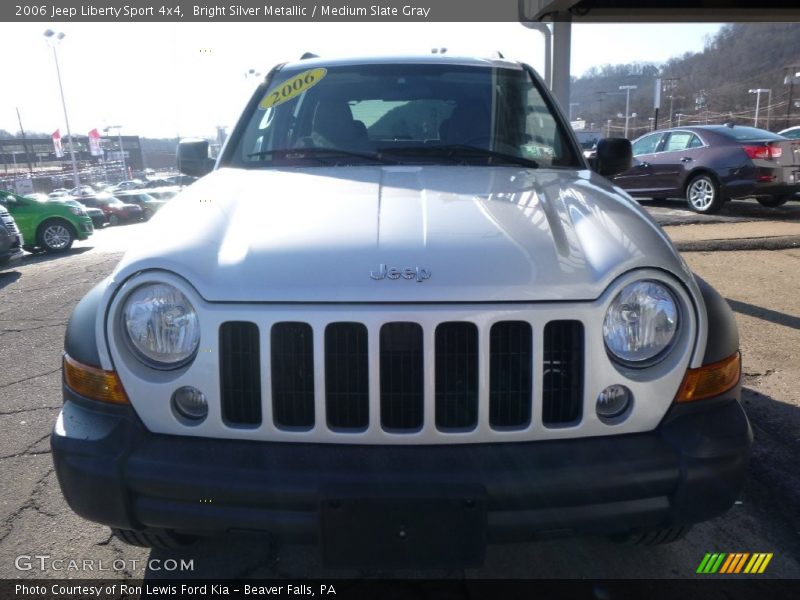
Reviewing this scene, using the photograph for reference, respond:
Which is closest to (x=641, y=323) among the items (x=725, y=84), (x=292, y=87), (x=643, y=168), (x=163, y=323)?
(x=163, y=323)

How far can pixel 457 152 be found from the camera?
113 inches

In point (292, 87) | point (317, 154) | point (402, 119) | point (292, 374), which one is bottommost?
point (292, 374)

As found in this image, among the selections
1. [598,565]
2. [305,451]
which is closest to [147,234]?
[305,451]

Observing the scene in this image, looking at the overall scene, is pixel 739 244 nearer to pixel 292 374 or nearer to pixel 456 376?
pixel 456 376

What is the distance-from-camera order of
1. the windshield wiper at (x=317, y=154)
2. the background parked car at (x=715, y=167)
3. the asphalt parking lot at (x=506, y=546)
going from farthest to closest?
the background parked car at (x=715, y=167)
the windshield wiper at (x=317, y=154)
the asphalt parking lot at (x=506, y=546)

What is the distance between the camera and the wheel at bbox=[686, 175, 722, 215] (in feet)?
34.8

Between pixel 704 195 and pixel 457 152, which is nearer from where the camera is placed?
pixel 457 152

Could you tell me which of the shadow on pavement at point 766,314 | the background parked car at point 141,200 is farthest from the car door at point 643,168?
the background parked car at point 141,200

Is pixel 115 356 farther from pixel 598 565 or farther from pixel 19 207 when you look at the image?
pixel 19 207

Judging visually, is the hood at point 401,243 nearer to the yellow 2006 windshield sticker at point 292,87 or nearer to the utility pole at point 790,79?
the yellow 2006 windshield sticker at point 292,87

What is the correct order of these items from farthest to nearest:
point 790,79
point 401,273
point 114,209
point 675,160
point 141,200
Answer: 1. point 790,79
2. point 141,200
3. point 114,209
4. point 675,160
5. point 401,273

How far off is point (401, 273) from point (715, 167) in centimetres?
1045

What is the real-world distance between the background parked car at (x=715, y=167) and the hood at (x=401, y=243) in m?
7.96

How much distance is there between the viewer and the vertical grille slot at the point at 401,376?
5.98 ft
